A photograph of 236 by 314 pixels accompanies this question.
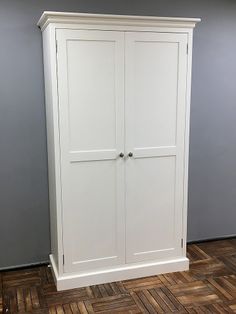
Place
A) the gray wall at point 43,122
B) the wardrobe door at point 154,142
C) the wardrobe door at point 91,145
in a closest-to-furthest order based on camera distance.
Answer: the wardrobe door at point 91,145 < the wardrobe door at point 154,142 < the gray wall at point 43,122

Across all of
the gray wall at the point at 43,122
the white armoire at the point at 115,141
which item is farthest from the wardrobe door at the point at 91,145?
the gray wall at the point at 43,122

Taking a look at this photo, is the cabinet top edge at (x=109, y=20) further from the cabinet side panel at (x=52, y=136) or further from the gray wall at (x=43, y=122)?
the gray wall at (x=43, y=122)

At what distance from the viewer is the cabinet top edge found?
2416 millimetres

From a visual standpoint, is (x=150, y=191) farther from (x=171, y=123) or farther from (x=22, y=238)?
(x=22, y=238)

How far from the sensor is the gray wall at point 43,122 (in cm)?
281

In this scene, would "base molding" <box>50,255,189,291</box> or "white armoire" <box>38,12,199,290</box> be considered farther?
"base molding" <box>50,255,189,291</box>

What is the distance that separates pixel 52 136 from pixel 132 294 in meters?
Result: 1.33

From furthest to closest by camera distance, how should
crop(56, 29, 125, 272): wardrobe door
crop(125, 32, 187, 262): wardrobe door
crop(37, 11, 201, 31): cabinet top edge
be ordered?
1. crop(125, 32, 187, 262): wardrobe door
2. crop(56, 29, 125, 272): wardrobe door
3. crop(37, 11, 201, 31): cabinet top edge

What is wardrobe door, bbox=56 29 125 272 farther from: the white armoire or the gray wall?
the gray wall

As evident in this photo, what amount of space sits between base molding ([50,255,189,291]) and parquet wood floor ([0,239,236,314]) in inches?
1.7

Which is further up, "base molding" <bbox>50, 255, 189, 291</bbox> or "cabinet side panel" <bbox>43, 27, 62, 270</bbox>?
"cabinet side panel" <bbox>43, 27, 62, 270</bbox>

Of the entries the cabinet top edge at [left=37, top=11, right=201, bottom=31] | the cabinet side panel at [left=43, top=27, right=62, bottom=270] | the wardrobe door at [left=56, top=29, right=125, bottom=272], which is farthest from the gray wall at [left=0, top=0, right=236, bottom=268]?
the wardrobe door at [left=56, top=29, right=125, bottom=272]

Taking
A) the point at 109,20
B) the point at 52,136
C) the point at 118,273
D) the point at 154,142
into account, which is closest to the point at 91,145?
the point at 52,136

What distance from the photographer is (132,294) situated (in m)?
2.69
